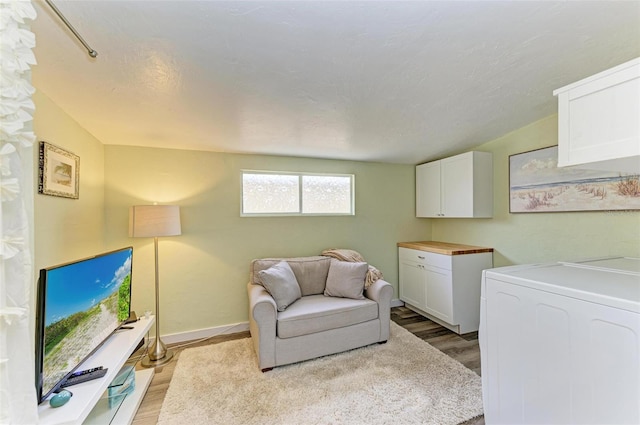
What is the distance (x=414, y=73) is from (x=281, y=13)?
3.31 ft

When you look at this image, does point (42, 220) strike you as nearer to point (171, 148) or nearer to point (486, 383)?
point (171, 148)

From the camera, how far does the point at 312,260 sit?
303 centimetres

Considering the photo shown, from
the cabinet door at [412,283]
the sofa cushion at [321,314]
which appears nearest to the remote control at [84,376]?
the sofa cushion at [321,314]

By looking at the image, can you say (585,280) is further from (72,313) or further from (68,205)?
(68,205)

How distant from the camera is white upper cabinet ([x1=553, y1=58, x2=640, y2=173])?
0.97m

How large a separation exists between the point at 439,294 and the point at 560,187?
64.2 inches

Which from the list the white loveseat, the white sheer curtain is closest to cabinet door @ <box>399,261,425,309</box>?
the white loveseat

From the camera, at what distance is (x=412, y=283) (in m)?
3.53

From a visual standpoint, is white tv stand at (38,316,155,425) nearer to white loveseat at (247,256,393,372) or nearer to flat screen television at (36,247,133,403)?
flat screen television at (36,247,133,403)

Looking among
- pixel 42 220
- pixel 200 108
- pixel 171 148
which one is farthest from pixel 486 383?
pixel 171 148

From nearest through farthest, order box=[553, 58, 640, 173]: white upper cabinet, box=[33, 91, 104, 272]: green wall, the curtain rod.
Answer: box=[553, 58, 640, 173]: white upper cabinet < the curtain rod < box=[33, 91, 104, 272]: green wall

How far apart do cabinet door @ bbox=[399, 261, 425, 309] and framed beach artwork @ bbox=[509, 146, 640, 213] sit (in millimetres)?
1313

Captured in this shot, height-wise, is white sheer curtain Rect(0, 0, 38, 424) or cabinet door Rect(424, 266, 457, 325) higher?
white sheer curtain Rect(0, 0, 38, 424)

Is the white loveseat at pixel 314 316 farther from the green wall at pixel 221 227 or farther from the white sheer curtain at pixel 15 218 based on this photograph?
the white sheer curtain at pixel 15 218
